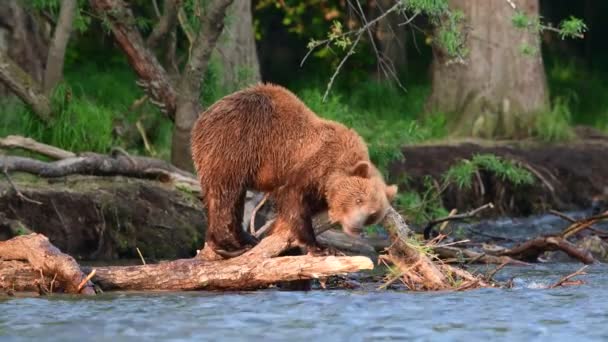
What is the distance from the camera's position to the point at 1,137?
13383mm

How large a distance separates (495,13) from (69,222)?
7.70 meters

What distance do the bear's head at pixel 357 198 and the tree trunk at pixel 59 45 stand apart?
5.28m

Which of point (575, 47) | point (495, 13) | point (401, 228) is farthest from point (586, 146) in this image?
point (401, 228)

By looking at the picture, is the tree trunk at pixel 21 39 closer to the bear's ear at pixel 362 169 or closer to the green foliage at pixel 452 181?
the green foliage at pixel 452 181

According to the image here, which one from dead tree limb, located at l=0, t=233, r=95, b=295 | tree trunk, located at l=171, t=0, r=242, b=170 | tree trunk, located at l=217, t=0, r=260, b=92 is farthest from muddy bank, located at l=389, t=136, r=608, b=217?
dead tree limb, located at l=0, t=233, r=95, b=295

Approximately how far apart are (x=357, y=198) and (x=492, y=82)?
922 cm

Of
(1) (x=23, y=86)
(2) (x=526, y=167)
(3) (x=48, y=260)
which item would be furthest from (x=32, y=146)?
(2) (x=526, y=167)

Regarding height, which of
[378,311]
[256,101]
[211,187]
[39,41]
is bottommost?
[378,311]

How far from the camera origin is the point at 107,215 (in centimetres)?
1219

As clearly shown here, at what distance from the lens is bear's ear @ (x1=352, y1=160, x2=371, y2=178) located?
917 centimetres

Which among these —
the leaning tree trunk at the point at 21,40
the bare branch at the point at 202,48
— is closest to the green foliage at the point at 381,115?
the bare branch at the point at 202,48

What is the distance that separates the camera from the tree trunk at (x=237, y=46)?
49.1ft

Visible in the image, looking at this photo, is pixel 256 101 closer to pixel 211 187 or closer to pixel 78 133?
pixel 211 187

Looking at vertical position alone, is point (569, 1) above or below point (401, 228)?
above
